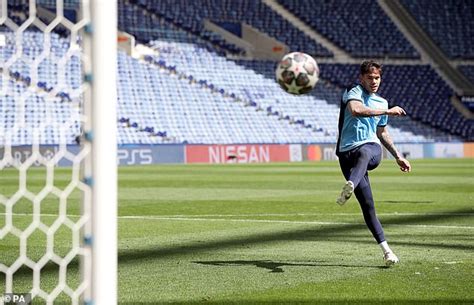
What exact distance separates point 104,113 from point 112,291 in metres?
0.65

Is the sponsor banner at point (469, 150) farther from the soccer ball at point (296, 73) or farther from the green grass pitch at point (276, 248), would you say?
the soccer ball at point (296, 73)

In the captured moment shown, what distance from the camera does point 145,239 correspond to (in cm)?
1110

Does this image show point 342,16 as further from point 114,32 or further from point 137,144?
point 114,32

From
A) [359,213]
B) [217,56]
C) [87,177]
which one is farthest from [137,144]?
[87,177]

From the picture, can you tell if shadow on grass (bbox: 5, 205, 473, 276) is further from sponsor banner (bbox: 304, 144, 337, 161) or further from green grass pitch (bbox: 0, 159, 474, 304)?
sponsor banner (bbox: 304, 144, 337, 161)

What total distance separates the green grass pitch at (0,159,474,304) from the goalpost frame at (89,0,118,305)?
10.2ft

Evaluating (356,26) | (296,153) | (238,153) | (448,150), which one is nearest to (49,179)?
(238,153)

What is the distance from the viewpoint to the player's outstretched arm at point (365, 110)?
8.48m

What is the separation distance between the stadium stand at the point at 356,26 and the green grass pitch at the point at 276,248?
120 feet

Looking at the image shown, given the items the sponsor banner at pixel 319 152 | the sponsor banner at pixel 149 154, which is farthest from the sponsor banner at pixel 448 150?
the sponsor banner at pixel 149 154

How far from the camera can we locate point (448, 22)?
60312mm

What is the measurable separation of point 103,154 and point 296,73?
38.9ft

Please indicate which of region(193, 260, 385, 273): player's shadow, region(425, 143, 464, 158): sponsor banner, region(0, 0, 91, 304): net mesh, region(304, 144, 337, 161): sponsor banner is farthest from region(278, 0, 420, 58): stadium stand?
region(193, 260, 385, 273): player's shadow

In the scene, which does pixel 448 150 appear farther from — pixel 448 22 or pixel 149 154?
pixel 149 154
